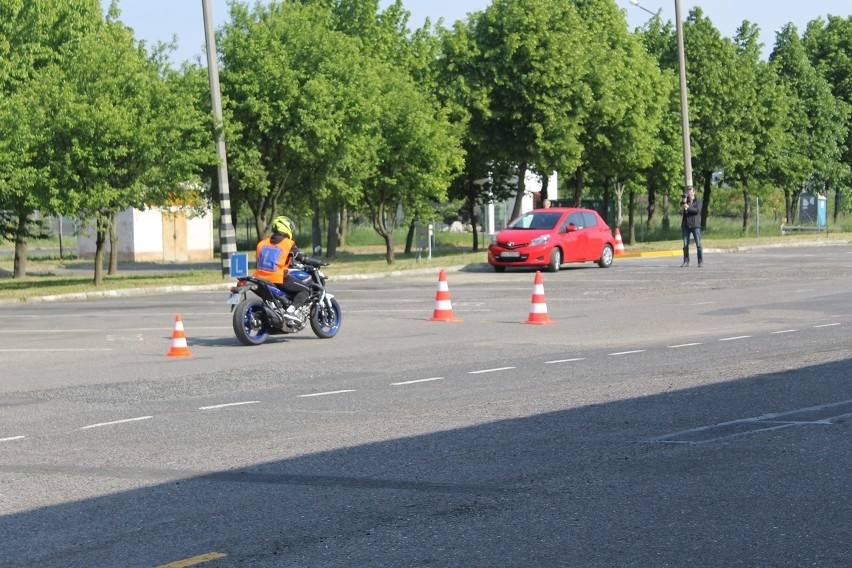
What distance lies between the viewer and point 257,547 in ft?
21.8

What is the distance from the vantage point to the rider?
18.0m

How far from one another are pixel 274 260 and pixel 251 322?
36.6 inches

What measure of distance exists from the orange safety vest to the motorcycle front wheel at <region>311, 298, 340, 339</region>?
0.71 meters

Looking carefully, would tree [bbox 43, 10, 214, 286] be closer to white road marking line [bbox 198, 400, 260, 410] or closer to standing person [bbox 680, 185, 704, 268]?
standing person [bbox 680, 185, 704, 268]

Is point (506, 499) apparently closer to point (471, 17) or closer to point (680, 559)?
point (680, 559)

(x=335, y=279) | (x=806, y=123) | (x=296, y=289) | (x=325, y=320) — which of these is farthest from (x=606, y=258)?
(x=806, y=123)

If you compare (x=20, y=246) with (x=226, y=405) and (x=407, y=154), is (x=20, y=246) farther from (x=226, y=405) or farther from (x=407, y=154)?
(x=226, y=405)

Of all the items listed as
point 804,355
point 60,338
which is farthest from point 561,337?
point 60,338

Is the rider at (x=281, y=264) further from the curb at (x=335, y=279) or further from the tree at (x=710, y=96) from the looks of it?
the tree at (x=710, y=96)

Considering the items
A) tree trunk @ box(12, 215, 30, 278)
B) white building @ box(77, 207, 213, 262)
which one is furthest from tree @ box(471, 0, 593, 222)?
tree trunk @ box(12, 215, 30, 278)

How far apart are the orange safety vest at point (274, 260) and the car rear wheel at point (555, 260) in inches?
671

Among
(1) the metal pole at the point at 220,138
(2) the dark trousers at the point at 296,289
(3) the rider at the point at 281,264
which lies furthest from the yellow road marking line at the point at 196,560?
(1) the metal pole at the point at 220,138

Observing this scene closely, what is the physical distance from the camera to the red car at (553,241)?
34625 millimetres

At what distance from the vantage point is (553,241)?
34.7 meters
